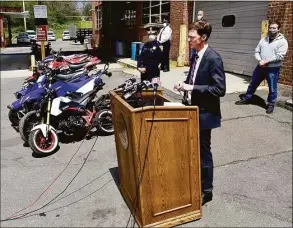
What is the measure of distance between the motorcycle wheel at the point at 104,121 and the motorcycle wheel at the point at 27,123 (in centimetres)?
104

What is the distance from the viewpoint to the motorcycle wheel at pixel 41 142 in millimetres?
5277

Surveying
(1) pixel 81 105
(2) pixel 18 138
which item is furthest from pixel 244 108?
(2) pixel 18 138

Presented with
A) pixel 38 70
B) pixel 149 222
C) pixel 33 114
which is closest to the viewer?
pixel 149 222

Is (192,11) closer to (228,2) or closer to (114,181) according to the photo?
(228,2)

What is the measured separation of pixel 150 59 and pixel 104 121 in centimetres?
171

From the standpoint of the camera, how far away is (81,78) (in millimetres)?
6617

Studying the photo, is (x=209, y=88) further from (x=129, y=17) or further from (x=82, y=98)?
(x=129, y=17)

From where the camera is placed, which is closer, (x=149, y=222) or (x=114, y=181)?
(x=149, y=222)

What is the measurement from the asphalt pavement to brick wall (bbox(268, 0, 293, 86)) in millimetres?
1515

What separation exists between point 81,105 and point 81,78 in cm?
82

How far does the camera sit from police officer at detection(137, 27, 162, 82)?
22.5 ft

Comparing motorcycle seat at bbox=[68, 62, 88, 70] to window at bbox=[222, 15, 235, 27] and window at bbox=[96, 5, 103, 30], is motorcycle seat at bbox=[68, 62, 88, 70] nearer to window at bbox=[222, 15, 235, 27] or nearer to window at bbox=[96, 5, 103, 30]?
window at bbox=[222, 15, 235, 27]

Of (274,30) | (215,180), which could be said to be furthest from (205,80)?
(274,30)

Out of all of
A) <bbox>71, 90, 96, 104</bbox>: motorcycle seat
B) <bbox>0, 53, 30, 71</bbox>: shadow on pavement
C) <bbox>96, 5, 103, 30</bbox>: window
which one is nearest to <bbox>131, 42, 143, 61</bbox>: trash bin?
<bbox>0, 53, 30, 71</bbox>: shadow on pavement
